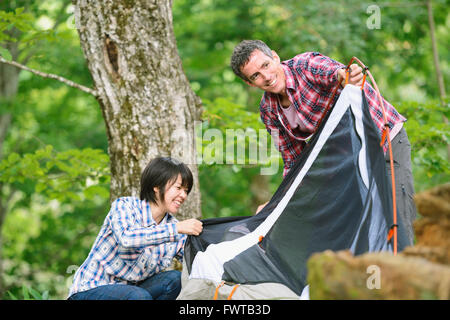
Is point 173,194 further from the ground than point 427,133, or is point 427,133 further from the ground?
point 427,133

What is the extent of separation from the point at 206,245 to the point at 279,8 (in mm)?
5715

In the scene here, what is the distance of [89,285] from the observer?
2.20 meters

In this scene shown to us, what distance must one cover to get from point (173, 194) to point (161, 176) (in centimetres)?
11

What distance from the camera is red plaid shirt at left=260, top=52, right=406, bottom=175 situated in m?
2.21

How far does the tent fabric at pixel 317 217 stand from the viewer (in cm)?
186

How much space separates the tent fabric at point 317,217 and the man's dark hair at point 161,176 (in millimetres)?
302

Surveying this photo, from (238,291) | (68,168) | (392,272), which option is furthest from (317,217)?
(68,168)

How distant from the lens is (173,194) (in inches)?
92.7

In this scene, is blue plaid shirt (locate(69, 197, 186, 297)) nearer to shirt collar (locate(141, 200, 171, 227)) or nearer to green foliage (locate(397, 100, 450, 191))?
shirt collar (locate(141, 200, 171, 227))

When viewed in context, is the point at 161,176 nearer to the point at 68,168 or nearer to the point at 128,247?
the point at 128,247

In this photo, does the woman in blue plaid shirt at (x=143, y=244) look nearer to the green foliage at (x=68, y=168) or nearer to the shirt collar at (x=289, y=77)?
the shirt collar at (x=289, y=77)

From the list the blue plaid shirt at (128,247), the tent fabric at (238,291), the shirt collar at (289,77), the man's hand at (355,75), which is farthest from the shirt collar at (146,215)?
the man's hand at (355,75)

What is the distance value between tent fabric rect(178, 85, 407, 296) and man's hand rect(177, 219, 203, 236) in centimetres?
5
